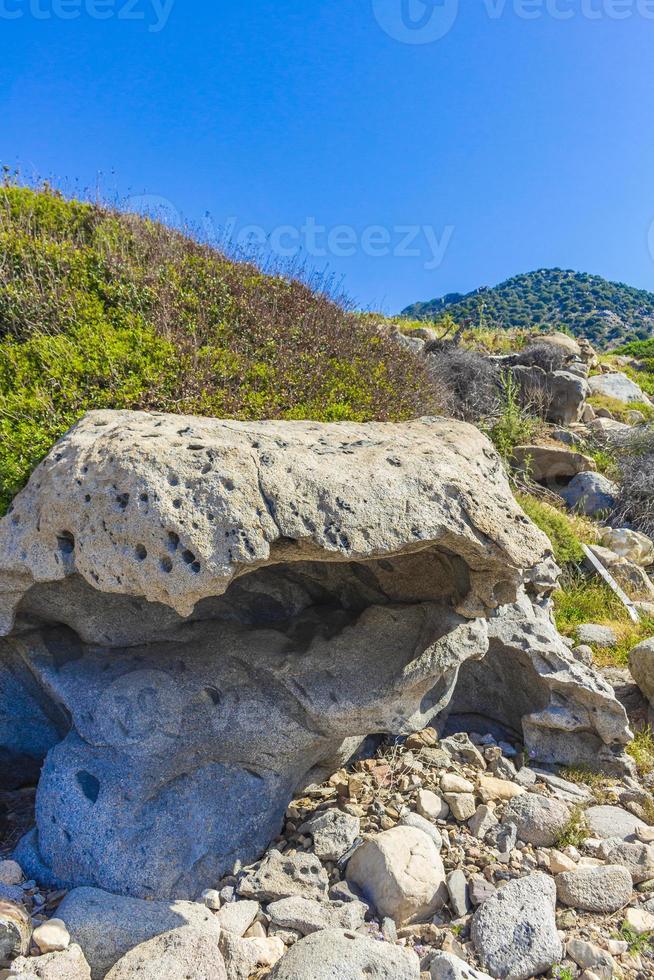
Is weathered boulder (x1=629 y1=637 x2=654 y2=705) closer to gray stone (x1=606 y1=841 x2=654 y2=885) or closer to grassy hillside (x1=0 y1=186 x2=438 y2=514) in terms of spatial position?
gray stone (x1=606 y1=841 x2=654 y2=885)

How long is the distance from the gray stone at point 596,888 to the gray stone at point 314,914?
0.94 meters

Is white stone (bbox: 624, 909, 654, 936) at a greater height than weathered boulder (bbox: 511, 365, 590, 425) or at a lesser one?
lesser

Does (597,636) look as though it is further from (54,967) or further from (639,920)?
(54,967)

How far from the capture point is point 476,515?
286 cm

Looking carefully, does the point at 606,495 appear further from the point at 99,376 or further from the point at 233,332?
the point at 99,376

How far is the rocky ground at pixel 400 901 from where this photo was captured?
2.32 meters

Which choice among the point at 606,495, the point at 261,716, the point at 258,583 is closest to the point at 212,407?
the point at 258,583

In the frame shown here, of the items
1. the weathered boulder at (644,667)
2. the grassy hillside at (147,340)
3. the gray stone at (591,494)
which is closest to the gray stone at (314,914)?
the grassy hillside at (147,340)

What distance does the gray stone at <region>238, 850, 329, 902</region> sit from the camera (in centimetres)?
277

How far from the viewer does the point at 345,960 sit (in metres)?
2.27

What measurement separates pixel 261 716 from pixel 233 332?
3735 millimetres

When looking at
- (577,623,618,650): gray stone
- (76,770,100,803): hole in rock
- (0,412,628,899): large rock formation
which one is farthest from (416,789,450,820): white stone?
(577,623,618,650): gray stone

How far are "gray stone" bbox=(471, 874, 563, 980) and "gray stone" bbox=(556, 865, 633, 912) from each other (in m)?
0.12

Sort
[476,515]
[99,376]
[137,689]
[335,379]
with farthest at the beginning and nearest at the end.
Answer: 1. [335,379]
2. [99,376]
3. [137,689]
4. [476,515]
